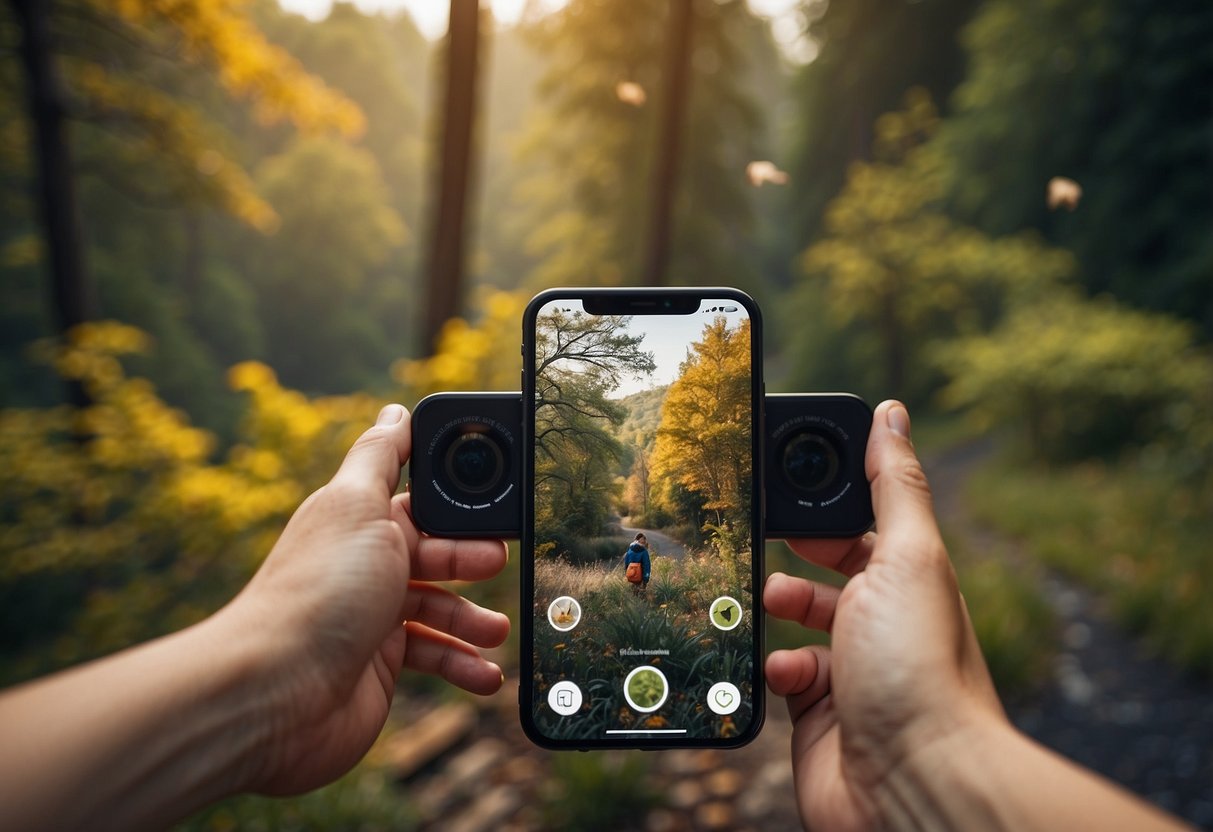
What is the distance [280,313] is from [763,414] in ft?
39.1

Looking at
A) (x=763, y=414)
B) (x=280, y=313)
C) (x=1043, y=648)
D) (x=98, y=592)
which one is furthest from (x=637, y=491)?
(x=280, y=313)

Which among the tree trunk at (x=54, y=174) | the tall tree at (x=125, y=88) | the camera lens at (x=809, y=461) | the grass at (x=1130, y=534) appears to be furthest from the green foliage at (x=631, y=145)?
the grass at (x=1130, y=534)

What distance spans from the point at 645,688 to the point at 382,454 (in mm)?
489

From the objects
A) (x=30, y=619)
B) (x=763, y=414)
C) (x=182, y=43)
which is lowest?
(x=30, y=619)

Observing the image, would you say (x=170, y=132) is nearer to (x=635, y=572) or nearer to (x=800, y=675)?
(x=635, y=572)

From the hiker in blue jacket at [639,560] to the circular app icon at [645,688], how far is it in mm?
108

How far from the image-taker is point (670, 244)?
8.48ft

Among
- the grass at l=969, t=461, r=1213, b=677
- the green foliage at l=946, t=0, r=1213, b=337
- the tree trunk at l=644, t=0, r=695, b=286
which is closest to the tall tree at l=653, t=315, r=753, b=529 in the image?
the tree trunk at l=644, t=0, r=695, b=286

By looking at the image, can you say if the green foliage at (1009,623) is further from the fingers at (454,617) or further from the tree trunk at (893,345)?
the fingers at (454,617)

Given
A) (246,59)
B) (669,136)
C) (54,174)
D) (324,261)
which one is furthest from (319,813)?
(324,261)

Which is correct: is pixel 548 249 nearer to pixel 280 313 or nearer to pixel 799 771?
pixel 799 771

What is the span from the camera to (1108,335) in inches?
261

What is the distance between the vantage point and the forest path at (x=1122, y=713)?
2.69m

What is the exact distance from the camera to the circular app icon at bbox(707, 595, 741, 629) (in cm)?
104
